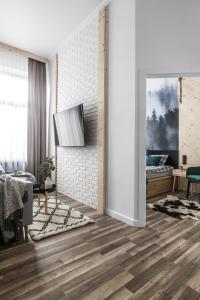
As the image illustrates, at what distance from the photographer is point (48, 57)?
4.84 metres

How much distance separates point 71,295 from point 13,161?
352cm

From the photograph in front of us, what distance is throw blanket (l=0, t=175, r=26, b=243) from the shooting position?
2059 millimetres

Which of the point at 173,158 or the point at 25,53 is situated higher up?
the point at 25,53

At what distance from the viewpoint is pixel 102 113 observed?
10.1 ft

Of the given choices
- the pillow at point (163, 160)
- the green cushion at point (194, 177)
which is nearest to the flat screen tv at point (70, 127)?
the green cushion at point (194, 177)

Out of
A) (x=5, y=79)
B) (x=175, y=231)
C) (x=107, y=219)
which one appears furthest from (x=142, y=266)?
(x=5, y=79)

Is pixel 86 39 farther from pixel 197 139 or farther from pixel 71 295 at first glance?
pixel 71 295

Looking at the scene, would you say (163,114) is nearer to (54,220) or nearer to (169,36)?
(169,36)

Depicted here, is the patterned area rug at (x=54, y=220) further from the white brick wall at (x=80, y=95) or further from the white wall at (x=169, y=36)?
the white wall at (x=169, y=36)

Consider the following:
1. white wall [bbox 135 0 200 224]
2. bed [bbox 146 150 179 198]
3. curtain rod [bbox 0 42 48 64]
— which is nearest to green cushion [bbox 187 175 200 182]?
bed [bbox 146 150 179 198]

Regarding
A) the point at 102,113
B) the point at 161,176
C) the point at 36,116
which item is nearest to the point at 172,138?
the point at 161,176

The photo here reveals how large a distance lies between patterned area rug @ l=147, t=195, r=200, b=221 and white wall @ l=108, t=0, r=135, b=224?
903mm

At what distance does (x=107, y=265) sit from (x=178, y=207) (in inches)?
83.5

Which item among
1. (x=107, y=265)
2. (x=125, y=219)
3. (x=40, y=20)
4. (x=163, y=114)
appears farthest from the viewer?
(x=163, y=114)
